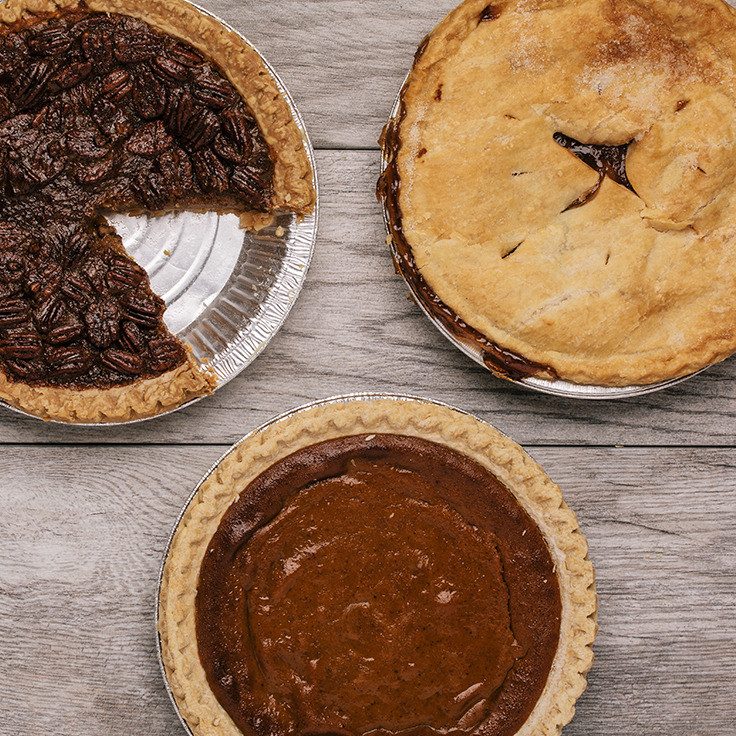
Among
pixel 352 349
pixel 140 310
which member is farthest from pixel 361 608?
pixel 140 310

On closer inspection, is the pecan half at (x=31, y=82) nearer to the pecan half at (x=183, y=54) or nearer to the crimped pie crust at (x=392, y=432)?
the pecan half at (x=183, y=54)

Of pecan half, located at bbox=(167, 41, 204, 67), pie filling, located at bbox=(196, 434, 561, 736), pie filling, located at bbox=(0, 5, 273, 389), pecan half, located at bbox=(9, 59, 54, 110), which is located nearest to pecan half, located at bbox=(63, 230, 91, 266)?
pie filling, located at bbox=(0, 5, 273, 389)

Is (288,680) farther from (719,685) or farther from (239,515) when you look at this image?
(719,685)

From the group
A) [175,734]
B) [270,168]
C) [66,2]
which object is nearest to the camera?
[66,2]

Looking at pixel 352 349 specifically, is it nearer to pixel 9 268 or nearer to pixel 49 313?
pixel 49 313

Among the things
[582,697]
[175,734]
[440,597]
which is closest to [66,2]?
[440,597]

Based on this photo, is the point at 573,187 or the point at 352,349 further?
the point at 352,349

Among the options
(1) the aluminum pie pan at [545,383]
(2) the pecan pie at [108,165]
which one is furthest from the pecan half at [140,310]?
(1) the aluminum pie pan at [545,383]
